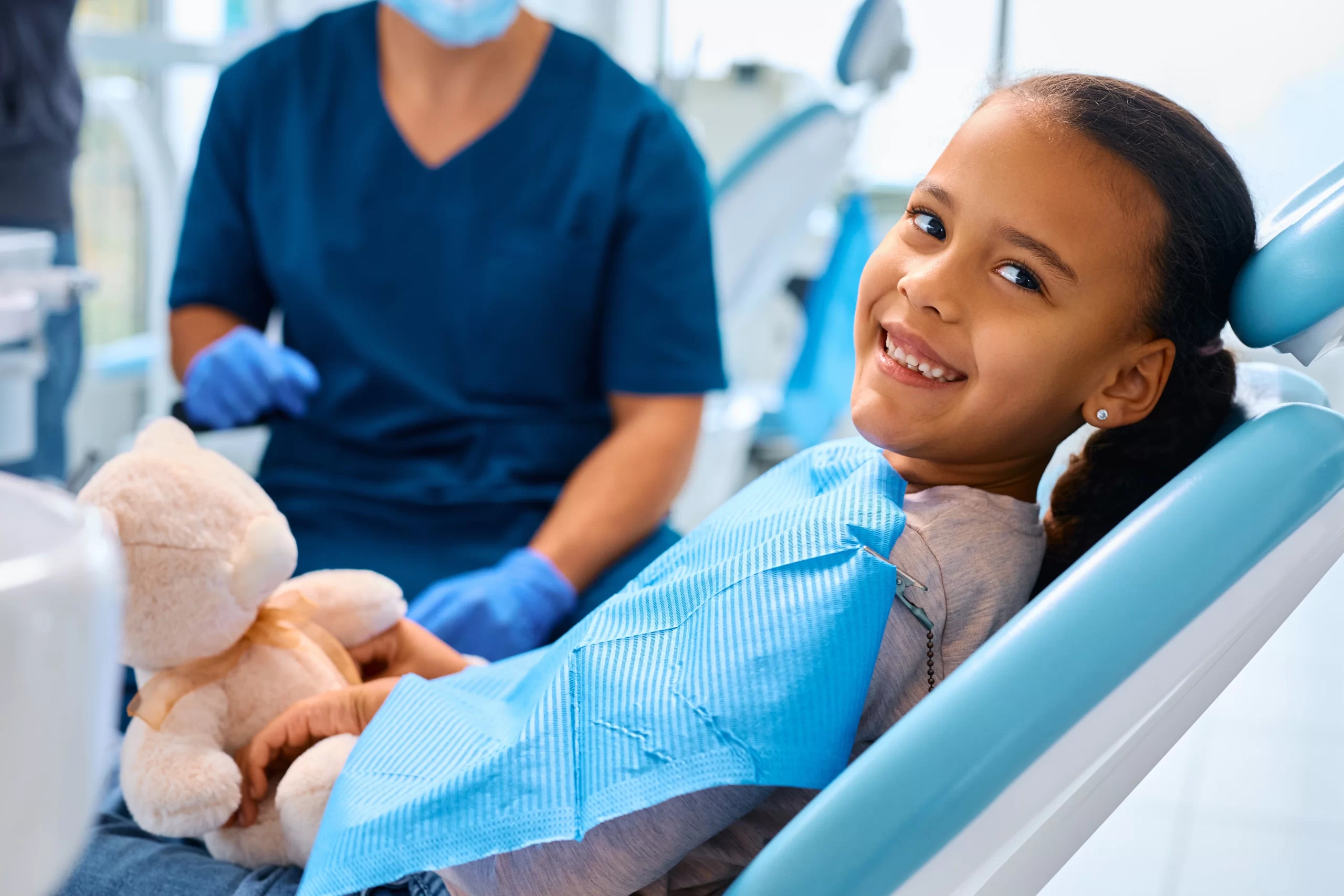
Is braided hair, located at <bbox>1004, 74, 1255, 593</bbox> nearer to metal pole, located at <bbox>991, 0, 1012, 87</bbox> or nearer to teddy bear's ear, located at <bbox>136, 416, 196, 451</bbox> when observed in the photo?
teddy bear's ear, located at <bbox>136, 416, 196, 451</bbox>

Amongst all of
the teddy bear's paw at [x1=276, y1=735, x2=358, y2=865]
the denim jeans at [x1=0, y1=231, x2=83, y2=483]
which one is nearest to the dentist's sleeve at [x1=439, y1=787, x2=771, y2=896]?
the teddy bear's paw at [x1=276, y1=735, x2=358, y2=865]

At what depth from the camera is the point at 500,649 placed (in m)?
1.20

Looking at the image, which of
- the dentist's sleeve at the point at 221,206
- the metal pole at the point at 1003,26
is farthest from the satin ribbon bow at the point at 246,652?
the metal pole at the point at 1003,26

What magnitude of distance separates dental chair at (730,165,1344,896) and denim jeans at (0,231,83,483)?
172cm

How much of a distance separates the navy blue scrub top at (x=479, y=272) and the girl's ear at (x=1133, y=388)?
0.69 meters

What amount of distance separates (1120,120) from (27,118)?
166 cm

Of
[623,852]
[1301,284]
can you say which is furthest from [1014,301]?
[623,852]

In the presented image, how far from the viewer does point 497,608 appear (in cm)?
119

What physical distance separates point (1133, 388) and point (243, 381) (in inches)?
37.9

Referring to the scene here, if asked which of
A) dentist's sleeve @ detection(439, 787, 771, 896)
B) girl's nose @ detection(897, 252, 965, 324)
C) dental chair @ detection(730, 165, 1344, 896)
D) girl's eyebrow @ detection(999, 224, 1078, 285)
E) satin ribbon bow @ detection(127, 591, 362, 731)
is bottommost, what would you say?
satin ribbon bow @ detection(127, 591, 362, 731)

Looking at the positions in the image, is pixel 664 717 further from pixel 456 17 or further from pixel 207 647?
pixel 456 17

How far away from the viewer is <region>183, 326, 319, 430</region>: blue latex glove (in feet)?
4.44

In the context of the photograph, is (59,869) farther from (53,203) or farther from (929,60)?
(929,60)

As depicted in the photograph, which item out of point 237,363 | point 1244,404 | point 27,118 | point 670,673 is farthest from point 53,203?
point 1244,404
